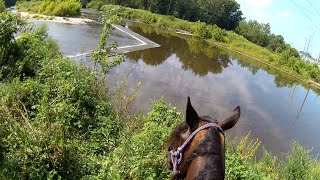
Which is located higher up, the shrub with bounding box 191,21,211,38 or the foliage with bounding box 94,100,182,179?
the shrub with bounding box 191,21,211,38

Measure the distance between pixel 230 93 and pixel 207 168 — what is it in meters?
21.3

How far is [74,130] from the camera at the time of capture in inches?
293

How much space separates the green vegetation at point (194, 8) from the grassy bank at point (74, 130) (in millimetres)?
65796

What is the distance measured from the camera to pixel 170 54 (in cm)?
3033

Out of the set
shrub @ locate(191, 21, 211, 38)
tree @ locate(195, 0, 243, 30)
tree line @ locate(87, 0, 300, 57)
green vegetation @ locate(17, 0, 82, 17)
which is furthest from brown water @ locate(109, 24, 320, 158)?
tree @ locate(195, 0, 243, 30)

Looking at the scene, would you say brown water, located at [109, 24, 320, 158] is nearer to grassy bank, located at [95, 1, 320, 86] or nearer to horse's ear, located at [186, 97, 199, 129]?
grassy bank, located at [95, 1, 320, 86]

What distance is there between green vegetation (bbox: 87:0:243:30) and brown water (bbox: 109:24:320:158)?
4415cm

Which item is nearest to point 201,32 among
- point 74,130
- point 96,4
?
point 96,4

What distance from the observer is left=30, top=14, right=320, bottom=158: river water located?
55.2 ft

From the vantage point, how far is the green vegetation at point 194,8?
75500 millimetres

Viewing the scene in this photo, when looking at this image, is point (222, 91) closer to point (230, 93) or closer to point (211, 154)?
point (230, 93)

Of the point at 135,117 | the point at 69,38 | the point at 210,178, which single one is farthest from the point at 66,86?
the point at 69,38

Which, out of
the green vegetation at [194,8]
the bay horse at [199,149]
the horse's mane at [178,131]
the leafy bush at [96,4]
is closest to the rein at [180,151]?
the bay horse at [199,149]

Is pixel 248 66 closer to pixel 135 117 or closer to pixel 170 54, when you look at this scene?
pixel 170 54
